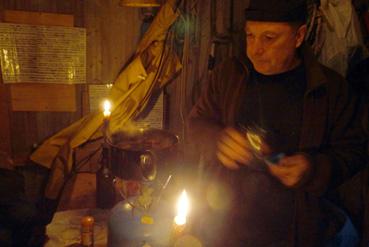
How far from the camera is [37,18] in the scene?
581 cm

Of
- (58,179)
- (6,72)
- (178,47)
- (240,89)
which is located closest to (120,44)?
(178,47)

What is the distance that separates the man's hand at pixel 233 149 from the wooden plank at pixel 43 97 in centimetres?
399

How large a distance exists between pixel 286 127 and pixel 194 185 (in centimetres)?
297

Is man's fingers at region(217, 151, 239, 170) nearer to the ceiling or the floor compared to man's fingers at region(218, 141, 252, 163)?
nearer to the floor

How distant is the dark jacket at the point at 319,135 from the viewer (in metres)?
2.85

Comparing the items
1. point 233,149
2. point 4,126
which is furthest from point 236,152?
point 4,126

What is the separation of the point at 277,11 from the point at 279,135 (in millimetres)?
949

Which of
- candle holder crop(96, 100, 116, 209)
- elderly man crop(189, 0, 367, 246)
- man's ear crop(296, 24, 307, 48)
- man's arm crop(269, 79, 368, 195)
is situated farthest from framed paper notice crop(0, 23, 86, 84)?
man's arm crop(269, 79, 368, 195)

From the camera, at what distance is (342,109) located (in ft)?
9.49

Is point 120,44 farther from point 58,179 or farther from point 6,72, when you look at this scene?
point 58,179

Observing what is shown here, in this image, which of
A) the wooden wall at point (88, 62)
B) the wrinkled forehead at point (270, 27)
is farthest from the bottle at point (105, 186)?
the wrinkled forehead at point (270, 27)

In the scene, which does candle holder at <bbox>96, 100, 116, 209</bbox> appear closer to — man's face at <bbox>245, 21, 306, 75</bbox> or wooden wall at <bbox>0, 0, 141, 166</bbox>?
wooden wall at <bbox>0, 0, 141, 166</bbox>

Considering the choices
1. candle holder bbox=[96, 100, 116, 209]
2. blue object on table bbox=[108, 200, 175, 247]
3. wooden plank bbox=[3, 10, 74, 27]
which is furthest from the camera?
wooden plank bbox=[3, 10, 74, 27]

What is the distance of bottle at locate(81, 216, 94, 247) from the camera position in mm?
3029
